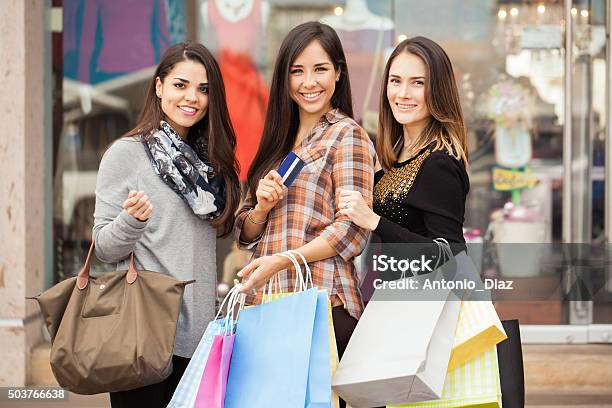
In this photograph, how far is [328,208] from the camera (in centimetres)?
262

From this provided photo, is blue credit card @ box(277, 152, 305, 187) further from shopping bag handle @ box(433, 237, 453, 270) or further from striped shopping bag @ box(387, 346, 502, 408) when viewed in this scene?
striped shopping bag @ box(387, 346, 502, 408)

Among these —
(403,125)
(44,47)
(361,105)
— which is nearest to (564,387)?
(361,105)

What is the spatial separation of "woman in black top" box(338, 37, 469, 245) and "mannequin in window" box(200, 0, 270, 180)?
3443mm

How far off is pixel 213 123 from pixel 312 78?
1.30ft

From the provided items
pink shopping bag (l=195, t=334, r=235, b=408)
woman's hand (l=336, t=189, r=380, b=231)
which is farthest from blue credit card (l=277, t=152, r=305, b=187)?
pink shopping bag (l=195, t=334, r=235, b=408)

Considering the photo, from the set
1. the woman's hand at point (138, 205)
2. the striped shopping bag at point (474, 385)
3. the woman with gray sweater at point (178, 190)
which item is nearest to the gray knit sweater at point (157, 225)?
the woman with gray sweater at point (178, 190)

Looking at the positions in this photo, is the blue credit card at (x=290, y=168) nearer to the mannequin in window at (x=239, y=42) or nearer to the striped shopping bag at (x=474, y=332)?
the striped shopping bag at (x=474, y=332)

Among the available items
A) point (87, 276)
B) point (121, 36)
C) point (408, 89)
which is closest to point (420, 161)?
point (408, 89)

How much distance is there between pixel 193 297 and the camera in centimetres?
277

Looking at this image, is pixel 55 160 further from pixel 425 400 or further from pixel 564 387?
pixel 425 400

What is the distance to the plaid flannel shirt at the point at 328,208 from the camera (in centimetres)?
257

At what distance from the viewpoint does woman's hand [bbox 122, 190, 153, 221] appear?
2.51 meters

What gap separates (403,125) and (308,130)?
1.08ft

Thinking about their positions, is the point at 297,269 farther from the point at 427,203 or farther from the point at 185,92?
the point at 185,92
